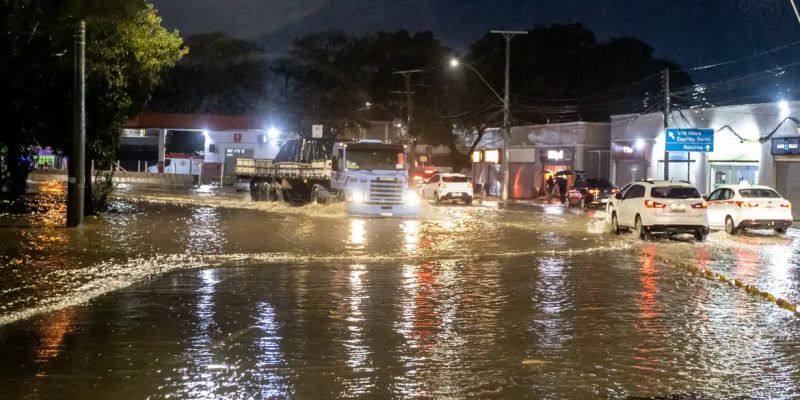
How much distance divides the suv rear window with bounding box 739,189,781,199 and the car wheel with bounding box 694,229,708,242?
279 centimetres

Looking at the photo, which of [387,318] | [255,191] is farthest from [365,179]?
[387,318]

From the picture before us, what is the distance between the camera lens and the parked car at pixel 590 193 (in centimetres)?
4266

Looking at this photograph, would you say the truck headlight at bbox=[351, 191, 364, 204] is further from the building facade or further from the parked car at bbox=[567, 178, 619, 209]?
the building facade

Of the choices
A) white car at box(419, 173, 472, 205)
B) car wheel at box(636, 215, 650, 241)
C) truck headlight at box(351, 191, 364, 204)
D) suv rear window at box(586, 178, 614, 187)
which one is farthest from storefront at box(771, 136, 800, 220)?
truck headlight at box(351, 191, 364, 204)

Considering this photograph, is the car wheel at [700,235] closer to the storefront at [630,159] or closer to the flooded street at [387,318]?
the flooded street at [387,318]

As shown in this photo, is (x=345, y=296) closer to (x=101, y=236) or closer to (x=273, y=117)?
(x=101, y=236)

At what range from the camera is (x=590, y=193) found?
142 ft

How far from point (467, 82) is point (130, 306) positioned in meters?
60.2

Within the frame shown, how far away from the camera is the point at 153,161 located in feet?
300

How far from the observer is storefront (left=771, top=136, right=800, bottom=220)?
37438mm

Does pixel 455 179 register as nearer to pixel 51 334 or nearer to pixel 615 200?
pixel 615 200

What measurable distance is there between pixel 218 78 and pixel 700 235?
76.5 meters

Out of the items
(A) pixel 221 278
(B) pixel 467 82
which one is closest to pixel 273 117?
(B) pixel 467 82

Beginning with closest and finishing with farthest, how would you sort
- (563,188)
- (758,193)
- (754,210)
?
1. (754,210)
2. (758,193)
3. (563,188)
